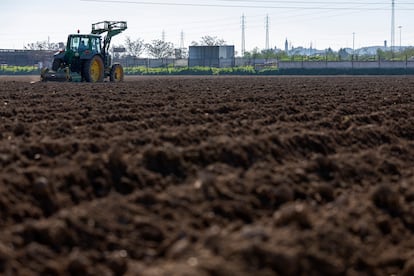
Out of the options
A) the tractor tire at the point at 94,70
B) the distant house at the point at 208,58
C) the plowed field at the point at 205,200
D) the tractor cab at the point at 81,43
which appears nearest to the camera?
the plowed field at the point at 205,200

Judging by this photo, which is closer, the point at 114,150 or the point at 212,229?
the point at 212,229

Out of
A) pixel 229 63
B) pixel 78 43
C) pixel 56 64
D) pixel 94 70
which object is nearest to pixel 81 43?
pixel 78 43

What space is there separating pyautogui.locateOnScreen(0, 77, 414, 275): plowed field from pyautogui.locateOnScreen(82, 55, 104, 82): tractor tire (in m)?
18.0

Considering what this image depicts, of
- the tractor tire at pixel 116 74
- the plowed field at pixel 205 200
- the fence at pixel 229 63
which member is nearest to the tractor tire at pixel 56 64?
the tractor tire at pixel 116 74

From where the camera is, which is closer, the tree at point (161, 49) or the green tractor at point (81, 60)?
the green tractor at point (81, 60)

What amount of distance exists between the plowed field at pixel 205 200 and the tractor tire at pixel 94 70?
59.2 feet

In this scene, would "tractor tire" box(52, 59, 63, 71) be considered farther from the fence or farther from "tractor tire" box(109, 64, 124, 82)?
the fence

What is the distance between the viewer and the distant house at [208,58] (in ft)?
263

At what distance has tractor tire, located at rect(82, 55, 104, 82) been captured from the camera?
29500 millimetres

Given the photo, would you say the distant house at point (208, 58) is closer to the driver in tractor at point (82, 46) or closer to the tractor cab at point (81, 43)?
the tractor cab at point (81, 43)

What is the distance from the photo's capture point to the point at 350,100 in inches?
729

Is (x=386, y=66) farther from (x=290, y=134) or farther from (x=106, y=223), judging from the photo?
(x=106, y=223)

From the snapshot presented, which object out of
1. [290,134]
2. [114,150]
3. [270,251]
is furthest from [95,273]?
[290,134]

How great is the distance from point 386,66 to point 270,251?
2550 inches
